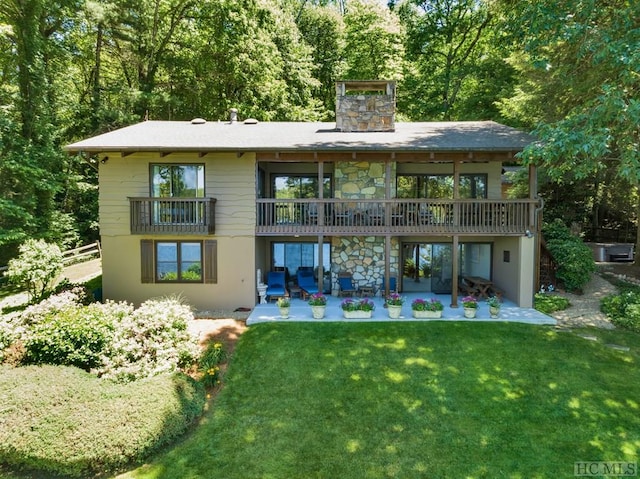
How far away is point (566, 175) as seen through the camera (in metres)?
16.0

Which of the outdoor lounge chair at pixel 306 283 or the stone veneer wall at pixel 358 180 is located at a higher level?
the stone veneer wall at pixel 358 180

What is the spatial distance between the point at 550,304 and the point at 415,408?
25.1 ft

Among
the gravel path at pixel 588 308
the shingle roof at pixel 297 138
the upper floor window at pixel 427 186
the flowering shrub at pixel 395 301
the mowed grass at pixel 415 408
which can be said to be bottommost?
the mowed grass at pixel 415 408

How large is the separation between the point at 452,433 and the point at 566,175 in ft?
48.9

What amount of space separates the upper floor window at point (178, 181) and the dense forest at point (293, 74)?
23.6 ft

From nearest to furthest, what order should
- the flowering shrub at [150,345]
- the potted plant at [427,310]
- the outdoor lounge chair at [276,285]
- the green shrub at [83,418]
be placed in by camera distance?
1. the green shrub at [83,418]
2. the flowering shrub at [150,345]
3. the potted plant at [427,310]
4. the outdoor lounge chair at [276,285]

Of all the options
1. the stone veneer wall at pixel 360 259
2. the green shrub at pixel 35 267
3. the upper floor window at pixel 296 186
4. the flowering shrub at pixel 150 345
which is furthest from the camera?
the upper floor window at pixel 296 186

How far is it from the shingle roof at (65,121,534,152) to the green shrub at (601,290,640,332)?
5.61 metres

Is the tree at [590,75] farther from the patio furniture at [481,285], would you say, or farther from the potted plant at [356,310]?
the potted plant at [356,310]

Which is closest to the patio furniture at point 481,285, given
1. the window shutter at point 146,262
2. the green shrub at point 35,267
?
the window shutter at point 146,262

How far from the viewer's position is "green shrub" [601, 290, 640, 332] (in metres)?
9.80

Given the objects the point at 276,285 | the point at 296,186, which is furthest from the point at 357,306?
the point at 296,186

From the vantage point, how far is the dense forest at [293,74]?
993 cm

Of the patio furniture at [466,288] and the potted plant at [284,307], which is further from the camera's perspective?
the patio furniture at [466,288]
